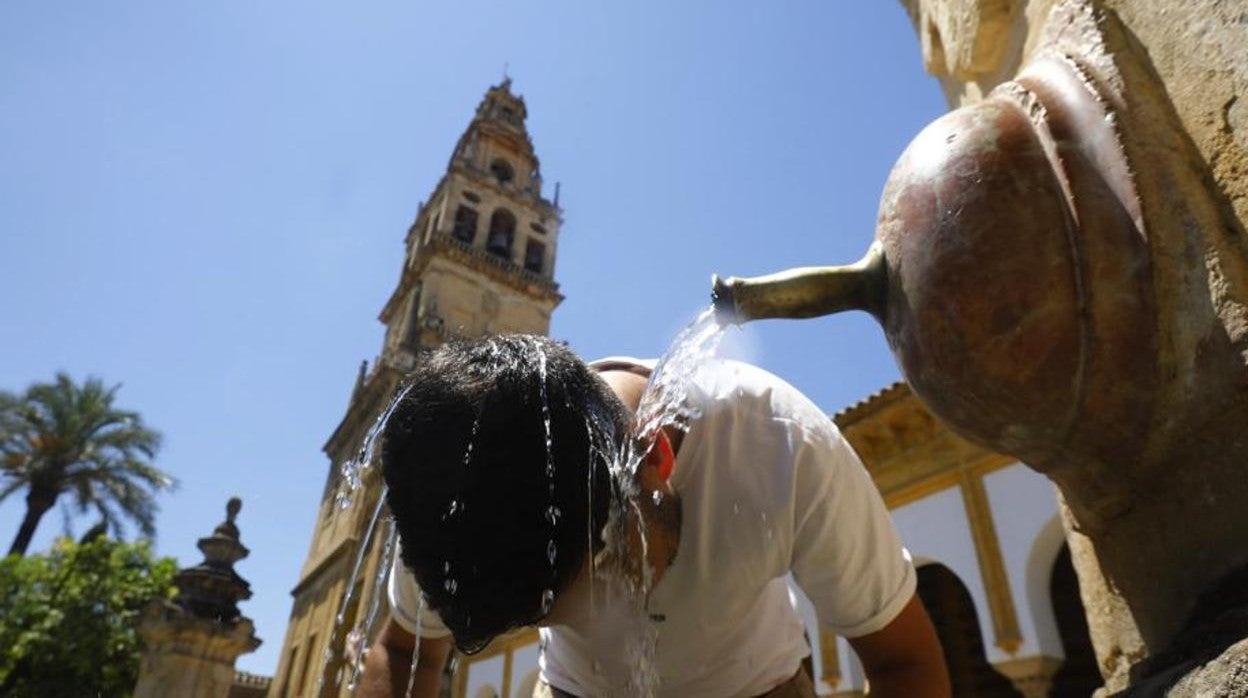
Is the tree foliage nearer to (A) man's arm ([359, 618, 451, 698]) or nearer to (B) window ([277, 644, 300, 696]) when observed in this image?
(B) window ([277, 644, 300, 696])

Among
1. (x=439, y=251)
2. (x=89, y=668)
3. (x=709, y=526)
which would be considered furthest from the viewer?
(x=439, y=251)

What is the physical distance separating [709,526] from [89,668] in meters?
17.2

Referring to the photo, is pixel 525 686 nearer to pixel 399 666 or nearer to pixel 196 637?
pixel 196 637

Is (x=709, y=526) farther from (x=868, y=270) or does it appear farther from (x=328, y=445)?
(x=328, y=445)

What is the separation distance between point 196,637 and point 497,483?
6539 mm

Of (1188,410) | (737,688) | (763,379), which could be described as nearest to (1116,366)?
(1188,410)

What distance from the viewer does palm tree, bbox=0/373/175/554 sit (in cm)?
1678

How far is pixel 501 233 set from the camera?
28.9 metres

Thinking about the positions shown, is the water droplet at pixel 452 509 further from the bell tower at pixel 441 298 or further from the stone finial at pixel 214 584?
the bell tower at pixel 441 298

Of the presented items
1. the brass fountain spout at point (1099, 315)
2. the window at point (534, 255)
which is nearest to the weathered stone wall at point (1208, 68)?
the brass fountain spout at point (1099, 315)

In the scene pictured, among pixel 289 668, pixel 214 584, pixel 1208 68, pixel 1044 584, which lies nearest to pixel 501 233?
pixel 289 668

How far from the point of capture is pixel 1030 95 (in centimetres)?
110

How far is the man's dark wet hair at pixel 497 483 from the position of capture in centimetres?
111

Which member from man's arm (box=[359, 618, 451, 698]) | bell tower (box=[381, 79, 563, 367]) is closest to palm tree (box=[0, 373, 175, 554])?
bell tower (box=[381, 79, 563, 367])
